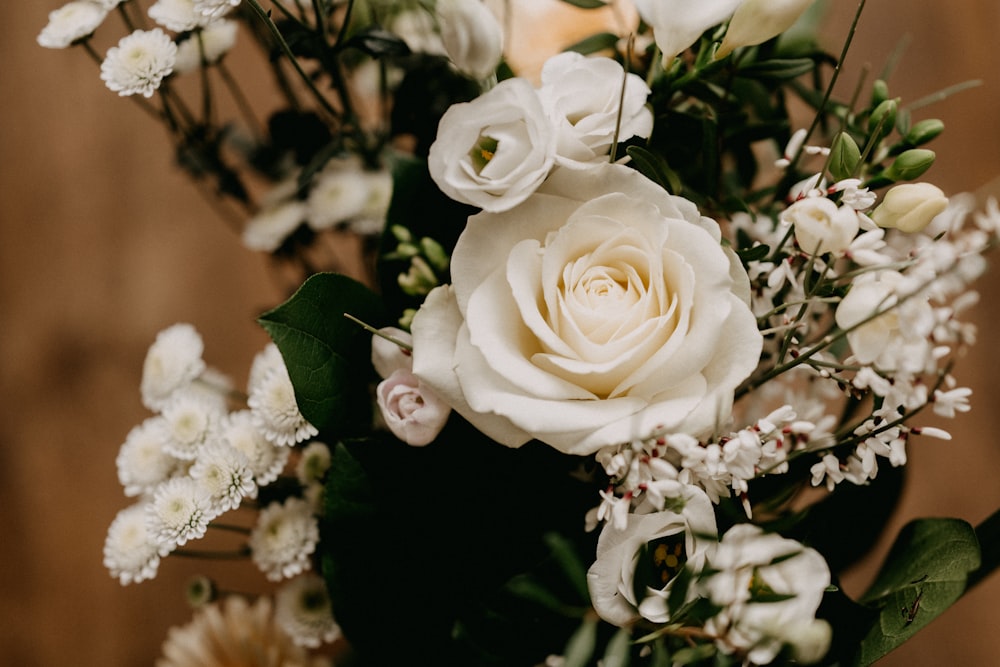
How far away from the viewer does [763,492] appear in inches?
15.3

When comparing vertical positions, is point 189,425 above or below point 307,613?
above

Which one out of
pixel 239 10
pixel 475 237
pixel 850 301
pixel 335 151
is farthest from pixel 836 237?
pixel 239 10

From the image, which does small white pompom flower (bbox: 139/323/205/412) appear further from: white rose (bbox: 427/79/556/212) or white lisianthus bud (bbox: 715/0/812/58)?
white lisianthus bud (bbox: 715/0/812/58)

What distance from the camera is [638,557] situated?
302 mm

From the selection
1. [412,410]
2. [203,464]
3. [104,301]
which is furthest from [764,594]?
[104,301]

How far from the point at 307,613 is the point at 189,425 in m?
0.12

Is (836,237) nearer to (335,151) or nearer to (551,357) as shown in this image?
(551,357)

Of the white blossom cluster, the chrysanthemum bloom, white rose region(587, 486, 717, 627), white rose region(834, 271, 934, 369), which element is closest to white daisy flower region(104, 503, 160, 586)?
the white blossom cluster

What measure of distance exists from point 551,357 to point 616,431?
0.04 m

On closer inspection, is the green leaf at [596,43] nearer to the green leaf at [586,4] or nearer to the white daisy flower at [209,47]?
the green leaf at [586,4]

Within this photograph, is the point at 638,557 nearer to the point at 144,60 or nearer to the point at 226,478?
the point at 226,478

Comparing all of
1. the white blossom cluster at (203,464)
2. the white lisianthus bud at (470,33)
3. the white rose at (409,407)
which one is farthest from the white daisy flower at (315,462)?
the white lisianthus bud at (470,33)

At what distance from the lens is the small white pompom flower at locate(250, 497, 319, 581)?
42cm

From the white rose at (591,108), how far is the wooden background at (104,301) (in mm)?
473
